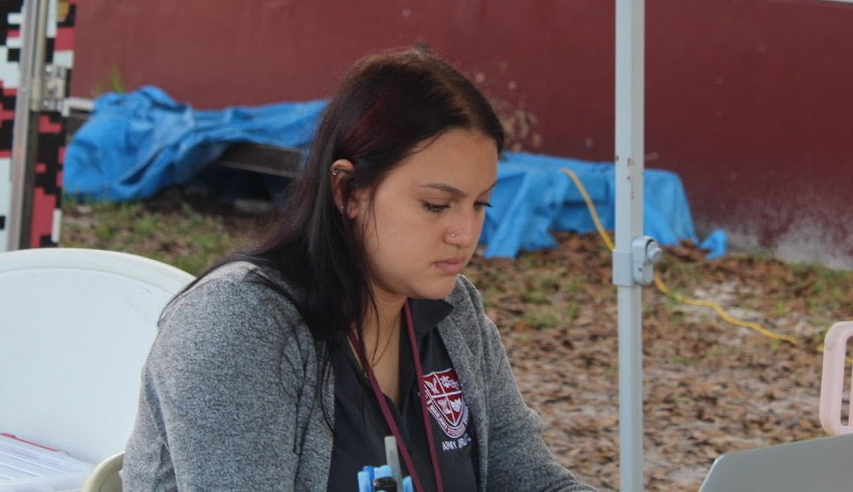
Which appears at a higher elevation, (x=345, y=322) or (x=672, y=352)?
(x=345, y=322)

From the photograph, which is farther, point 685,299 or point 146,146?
point 146,146

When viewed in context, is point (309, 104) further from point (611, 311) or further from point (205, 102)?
point (611, 311)

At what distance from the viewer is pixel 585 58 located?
23.3 feet

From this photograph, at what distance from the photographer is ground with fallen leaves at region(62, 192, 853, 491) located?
4.23 m

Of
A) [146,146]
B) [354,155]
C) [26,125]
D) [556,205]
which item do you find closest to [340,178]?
[354,155]

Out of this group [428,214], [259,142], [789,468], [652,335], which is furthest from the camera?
[259,142]

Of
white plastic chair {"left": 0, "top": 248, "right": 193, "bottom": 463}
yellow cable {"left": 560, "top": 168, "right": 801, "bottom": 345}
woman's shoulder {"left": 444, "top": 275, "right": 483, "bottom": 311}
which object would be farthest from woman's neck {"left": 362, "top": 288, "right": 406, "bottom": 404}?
yellow cable {"left": 560, "top": 168, "right": 801, "bottom": 345}

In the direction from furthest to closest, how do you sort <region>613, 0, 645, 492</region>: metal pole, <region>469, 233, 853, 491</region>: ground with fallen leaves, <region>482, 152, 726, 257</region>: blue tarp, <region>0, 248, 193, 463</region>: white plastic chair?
<region>482, 152, 726, 257</region>: blue tarp
<region>469, 233, 853, 491</region>: ground with fallen leaves
<region>613, 0, 645, 492</region>: metal pole
<region>0, 248, 193, 463</region>: white plastic chair

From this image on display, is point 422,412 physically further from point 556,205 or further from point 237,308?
point 556,205

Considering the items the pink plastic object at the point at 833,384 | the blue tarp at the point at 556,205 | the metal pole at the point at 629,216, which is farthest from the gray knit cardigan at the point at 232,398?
the blue tarp at the point at 556,205

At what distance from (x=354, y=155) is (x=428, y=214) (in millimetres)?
123

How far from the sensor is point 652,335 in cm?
546

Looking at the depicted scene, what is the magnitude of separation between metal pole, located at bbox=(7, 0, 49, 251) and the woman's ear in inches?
77.9

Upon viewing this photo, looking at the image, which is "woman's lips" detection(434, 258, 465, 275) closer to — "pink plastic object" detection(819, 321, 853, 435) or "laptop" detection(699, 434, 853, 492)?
"laptop" detection(699, 434, 853, 492)
